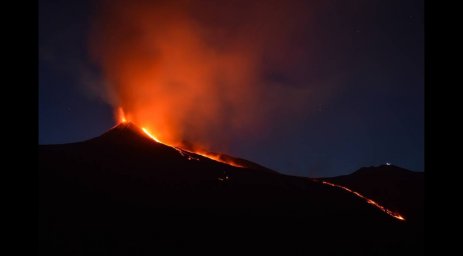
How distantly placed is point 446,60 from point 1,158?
9.18 ft

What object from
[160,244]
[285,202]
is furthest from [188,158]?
[160,244]

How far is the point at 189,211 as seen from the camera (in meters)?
27.4

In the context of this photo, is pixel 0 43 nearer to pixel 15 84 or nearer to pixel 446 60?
pixel 15 84

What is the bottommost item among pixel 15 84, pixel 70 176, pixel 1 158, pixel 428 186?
pixel 70 176

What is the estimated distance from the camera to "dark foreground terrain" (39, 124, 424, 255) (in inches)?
888

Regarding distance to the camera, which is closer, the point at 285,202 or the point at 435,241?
the point at 435,241

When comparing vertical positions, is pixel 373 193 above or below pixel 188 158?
below

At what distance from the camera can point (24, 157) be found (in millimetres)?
2490

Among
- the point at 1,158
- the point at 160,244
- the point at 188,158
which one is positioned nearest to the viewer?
the point at 1,158

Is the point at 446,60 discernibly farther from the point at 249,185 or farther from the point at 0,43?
the point at 249,185

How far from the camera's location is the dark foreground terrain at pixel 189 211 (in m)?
22.5

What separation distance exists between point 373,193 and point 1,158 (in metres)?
45.7

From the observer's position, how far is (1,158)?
2457mm

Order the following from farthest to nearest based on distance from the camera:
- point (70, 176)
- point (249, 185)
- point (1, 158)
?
point (249, 185) < point (70, 176) < point (1, 158)
